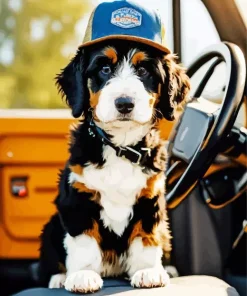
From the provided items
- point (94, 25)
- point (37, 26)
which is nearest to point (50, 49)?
point (37, 26)

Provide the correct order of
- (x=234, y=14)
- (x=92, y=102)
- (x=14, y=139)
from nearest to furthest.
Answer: (x=92, y=102) → (x=234, y=14) → (x=14, y=139)

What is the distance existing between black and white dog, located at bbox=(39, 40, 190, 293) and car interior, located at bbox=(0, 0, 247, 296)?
102 mm

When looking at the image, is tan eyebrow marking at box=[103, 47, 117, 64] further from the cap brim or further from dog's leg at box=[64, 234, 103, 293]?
dog's leg at box=[64, 234, 103, 293]

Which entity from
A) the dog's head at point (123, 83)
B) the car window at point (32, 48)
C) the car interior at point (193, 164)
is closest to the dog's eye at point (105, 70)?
the dog's head at point (123, 83)

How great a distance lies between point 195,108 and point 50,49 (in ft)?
4.20

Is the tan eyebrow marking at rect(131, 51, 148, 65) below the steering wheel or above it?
above

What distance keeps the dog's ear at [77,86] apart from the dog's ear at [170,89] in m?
0.19

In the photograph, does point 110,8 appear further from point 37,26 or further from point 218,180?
point 37,26

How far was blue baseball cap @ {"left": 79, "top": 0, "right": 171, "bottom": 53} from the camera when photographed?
148 centimetres

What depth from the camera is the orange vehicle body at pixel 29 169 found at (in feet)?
8.55

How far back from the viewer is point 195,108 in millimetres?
1874

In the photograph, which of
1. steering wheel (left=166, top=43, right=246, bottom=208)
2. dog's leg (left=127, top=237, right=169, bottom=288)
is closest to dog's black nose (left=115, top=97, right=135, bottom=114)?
steering wheel (left=166, top=43, right=246, bottom=208)

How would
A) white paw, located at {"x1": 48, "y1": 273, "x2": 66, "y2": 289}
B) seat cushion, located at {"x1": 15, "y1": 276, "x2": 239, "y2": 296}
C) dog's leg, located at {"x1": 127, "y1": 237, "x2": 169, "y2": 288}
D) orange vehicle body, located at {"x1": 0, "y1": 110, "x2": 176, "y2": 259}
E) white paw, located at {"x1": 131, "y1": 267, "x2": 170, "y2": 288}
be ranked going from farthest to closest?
orange vehicle body, located at {"x1": 0, "y1": 110, "x2": 176, "y2": 259}
white paw, located at {"x1": 48, "y1": 273, "x2": 66, "y2": 289}
dog's leg, located at {"x1": 127, "y1": 237, "x2": 169, "y2": 288}
white paw, located at {"x1": 131, "y1": 267, "x2": 170, "y2": 288}
seat cushion, located at {"x1": 15, "y1": 276, "x2": 239, "y2": 296}

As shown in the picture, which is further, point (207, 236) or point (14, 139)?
point (14, 139)
